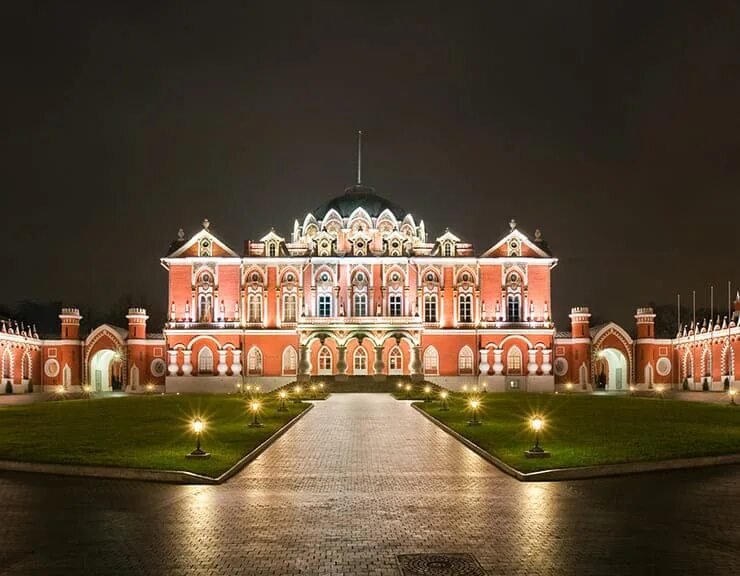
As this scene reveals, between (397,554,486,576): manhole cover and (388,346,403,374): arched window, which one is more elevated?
(388,346,403,374): arched window

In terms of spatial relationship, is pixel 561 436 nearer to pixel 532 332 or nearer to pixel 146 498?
pixel 146 498

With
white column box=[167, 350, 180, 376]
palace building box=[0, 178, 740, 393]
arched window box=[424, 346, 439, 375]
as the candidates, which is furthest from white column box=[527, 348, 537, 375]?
white column box=[167, 350, 180, 376]

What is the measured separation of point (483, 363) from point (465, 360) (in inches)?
53.1

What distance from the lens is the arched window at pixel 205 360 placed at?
218 feet

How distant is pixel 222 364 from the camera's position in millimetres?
66000

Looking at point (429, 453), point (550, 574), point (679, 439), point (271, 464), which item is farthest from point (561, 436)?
point (550, 574)

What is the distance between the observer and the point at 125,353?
6769cm

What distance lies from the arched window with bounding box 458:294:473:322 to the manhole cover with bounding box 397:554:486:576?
54.7 m

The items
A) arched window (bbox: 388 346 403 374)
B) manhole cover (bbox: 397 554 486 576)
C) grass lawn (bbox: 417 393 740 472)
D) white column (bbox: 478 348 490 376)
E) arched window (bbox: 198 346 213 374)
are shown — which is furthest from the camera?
arched window (bbox: 198 346 213 374)

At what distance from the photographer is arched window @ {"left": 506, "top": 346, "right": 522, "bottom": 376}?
66188mm

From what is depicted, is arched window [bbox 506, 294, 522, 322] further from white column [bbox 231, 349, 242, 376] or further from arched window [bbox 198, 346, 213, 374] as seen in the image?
arched window [bbox 198, 346, 213, 374]

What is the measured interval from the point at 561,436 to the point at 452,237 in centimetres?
4182

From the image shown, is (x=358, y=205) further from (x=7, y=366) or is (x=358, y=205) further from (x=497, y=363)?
(x=7, y=366)

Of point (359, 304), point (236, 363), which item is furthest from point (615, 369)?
point (236, 363)
